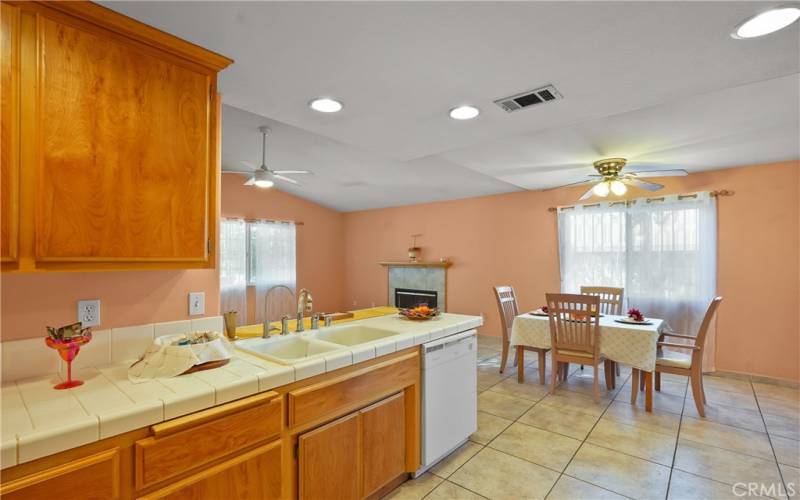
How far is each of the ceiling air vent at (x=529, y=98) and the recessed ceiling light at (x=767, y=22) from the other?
29.0 inches

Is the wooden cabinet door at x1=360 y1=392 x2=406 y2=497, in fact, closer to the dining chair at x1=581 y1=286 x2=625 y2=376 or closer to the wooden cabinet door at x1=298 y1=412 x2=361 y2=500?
the wooden cabinet door at x1=298 y1=412 x2=361 y2=500

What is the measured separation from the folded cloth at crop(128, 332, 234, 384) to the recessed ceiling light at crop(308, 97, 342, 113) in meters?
1.40

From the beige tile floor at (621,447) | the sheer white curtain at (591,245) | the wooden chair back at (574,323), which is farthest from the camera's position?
the sheer white curtain at (591,245)

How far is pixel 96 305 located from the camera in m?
1.54

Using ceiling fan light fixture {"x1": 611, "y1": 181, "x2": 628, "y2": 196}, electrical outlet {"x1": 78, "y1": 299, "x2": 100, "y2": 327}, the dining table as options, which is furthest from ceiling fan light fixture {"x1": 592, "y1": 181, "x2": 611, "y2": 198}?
electrical outlet {"x1": 78, "y1": 299, "x2": 100, "y2": 327}

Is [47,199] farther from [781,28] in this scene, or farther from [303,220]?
[303,220]

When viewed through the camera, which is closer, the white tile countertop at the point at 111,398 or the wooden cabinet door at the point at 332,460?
the white tile countertop at the point at 111,398

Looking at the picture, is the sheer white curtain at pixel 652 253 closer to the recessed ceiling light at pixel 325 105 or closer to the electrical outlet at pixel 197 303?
the recessed ceiling light at pixel 325 105

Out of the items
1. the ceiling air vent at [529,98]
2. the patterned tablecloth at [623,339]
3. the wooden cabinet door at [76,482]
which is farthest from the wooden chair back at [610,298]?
the wooden cabinet door at [76,482]

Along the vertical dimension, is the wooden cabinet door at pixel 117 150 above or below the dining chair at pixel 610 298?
above

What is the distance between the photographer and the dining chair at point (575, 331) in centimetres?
329

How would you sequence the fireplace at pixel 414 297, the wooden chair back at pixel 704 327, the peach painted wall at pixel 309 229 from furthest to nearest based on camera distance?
1. the fireplace at pixel 414 297
2. the peach painted wall at pixel 309 229
3. the wooden chair back at pixel 704 327

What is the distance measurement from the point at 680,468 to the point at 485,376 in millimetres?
1924

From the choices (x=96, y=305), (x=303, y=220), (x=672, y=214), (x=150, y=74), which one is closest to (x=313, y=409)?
(x=96, y=305)
